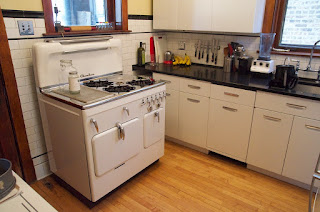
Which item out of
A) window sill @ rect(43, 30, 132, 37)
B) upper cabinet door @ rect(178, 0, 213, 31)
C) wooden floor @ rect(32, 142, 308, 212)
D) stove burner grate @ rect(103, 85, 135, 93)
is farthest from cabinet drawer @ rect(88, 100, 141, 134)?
upper cabinet door @ rect(178, 0, 213, 31)

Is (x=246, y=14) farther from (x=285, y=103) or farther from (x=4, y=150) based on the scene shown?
(x=4, y=150)

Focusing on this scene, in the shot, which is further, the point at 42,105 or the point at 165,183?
the point at 165,183

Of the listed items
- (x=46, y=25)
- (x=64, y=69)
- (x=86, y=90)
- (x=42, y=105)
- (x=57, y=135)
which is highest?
(x=46, y=25)

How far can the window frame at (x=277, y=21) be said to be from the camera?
251cm

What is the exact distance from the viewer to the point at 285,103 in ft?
6.94

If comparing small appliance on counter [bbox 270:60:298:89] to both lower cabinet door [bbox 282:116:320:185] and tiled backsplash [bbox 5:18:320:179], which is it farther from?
tiled backsplash [bbox 5:18:320:179]

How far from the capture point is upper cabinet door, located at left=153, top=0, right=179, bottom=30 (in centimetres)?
290

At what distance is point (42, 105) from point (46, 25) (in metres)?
0.69

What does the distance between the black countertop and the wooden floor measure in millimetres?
889

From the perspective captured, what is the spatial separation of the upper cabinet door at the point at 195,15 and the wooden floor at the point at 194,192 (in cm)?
154

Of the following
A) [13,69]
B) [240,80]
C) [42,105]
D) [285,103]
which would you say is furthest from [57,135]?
[285,103]

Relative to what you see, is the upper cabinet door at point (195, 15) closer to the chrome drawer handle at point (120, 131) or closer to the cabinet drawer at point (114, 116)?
the cabinet drawer at point (114, 116)

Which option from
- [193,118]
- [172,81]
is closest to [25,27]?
[172,81]

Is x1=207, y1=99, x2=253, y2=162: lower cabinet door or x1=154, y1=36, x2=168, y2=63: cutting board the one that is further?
x1=154, y1=36, x2=168, y2=63: cutting board
